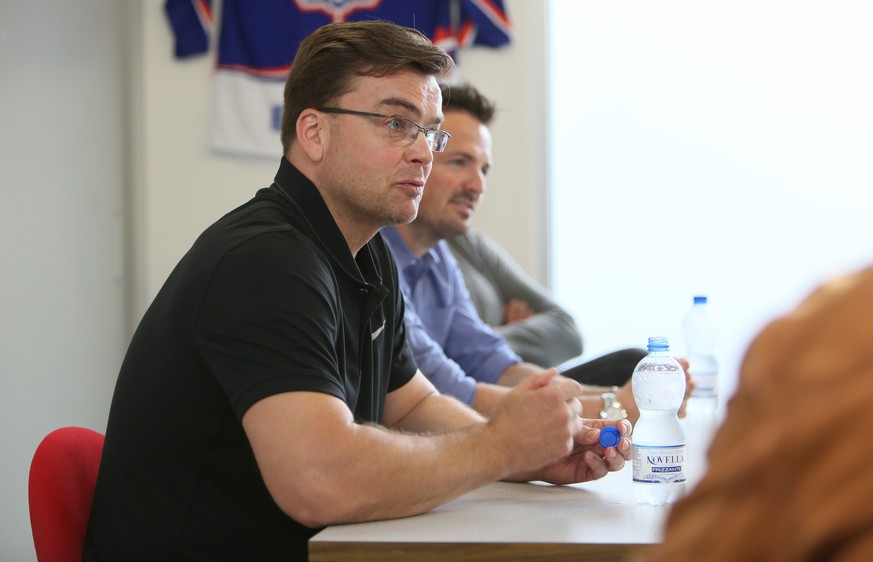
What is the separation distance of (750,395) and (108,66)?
4.20 meters

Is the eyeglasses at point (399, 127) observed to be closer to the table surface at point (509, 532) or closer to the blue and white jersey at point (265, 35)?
the table surface at point (509, 532)

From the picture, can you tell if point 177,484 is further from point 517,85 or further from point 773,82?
point 773,82

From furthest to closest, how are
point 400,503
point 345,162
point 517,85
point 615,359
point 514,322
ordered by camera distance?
point 517,85, point 514,322, point 615,359, point 345,162, point 400,503

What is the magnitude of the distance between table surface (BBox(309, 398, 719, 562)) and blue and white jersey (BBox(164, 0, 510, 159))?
3346mm

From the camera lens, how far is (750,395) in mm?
473

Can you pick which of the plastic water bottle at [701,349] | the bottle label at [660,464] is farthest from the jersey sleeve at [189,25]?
the bottle label at [660,464]

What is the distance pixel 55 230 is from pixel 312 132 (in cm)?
193

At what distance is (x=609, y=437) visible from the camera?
61.7 inches

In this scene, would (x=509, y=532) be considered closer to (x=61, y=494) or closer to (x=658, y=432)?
(x=658, y=432)

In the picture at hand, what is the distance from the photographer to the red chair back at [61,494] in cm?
148

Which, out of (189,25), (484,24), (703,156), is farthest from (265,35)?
(703,156)

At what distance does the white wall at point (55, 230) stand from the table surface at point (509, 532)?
7.02ft

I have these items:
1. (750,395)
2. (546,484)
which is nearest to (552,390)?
(546,484)

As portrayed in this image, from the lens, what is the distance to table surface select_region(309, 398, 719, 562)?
1.15 m
